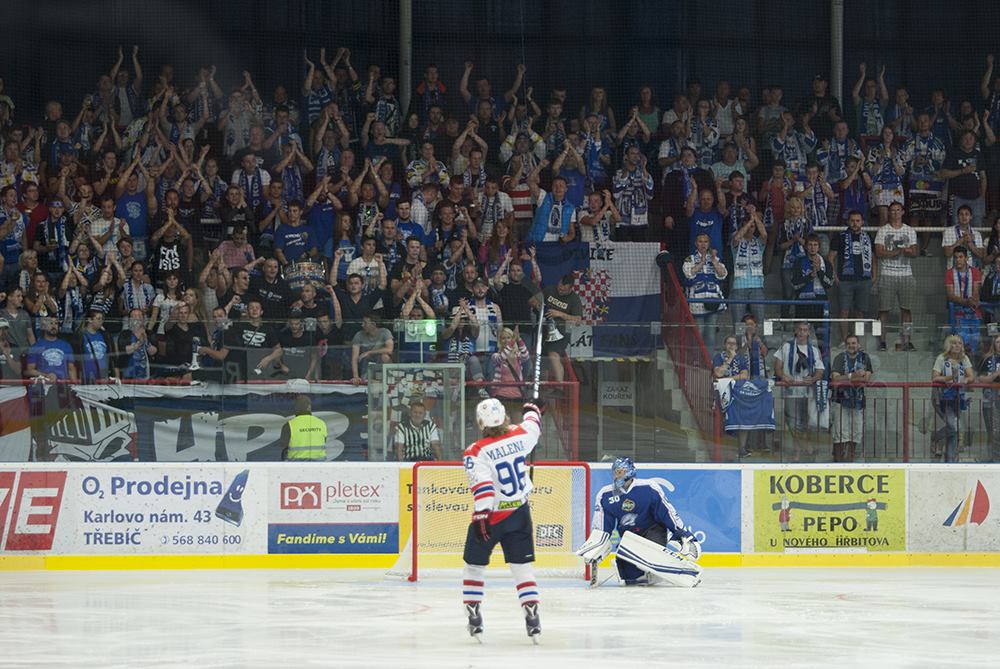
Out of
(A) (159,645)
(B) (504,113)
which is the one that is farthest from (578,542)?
(B) (504,113)

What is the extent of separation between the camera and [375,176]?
1794cm

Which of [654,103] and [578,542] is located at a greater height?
[654,103]

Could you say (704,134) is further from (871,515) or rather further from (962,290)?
(871,515)

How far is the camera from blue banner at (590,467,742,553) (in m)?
14.6

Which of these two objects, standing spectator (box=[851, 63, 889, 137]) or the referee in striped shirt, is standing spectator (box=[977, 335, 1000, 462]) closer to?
the referee in striped shirt

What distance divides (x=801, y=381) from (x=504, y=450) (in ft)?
18.3

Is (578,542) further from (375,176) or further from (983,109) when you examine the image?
(983,109)

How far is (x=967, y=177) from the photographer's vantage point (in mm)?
19344

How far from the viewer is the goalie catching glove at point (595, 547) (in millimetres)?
12820

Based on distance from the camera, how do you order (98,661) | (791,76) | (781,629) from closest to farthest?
(98,661), (781,629), (791,76)

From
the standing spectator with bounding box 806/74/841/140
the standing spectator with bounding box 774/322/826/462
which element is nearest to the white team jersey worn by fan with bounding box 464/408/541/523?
the standing spectator with bounding box 774/322/826/462

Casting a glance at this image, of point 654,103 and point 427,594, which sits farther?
point 654,103

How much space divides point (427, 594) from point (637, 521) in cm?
189

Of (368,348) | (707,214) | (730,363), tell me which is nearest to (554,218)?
(707,214)
